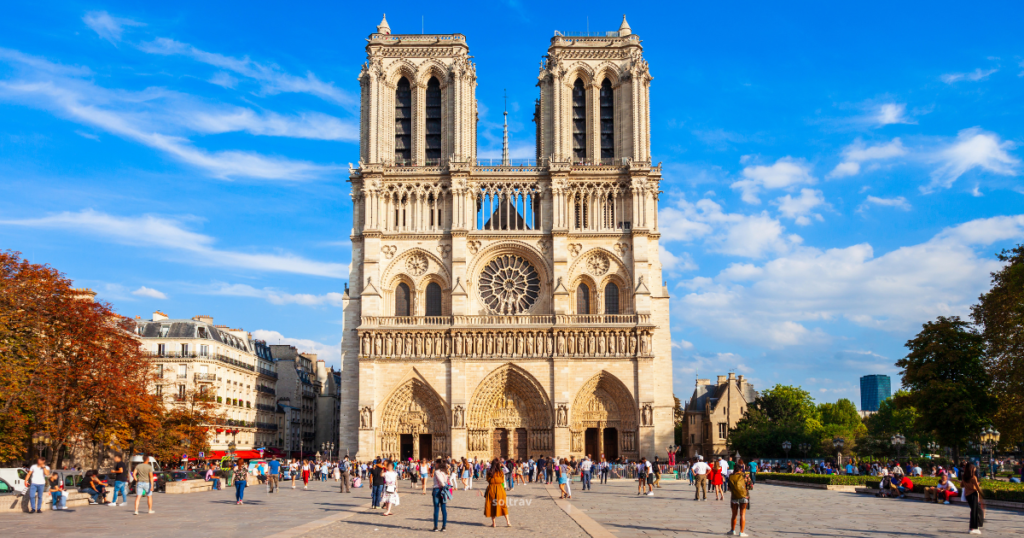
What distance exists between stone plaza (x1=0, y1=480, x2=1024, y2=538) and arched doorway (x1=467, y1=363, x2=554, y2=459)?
21.0m

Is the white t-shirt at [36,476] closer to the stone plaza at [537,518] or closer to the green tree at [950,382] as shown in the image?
the stone plaza at [537,518]

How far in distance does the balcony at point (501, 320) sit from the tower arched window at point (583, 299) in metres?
1.74

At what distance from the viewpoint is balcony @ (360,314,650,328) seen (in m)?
49.2

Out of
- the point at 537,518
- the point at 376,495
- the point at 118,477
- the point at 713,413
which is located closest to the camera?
the point at 537,518

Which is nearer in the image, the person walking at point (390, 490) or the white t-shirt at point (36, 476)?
the white t-shirt at point (36, 476)

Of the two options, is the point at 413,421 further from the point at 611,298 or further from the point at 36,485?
the point at 36,485

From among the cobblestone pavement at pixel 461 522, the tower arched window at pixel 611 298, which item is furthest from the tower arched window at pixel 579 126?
the cobblestone pavement at pixel 461 522

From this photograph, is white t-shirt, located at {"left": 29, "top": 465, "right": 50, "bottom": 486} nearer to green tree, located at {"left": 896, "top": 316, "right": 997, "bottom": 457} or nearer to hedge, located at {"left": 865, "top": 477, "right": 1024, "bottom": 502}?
hedge, located at {"left": 865, "top": 477, "right": 1024, "bottom": 502}

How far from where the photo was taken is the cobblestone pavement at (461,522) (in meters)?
16.5

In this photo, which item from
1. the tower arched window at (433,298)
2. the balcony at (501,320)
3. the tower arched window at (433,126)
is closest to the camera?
the balcony at (501,320)

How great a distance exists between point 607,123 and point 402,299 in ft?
52.9

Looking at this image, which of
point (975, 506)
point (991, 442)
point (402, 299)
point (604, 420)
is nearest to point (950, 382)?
point (991, 442)

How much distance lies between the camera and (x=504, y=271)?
51.6m

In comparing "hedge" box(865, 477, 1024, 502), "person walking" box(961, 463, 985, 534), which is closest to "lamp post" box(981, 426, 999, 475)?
"hedge" box(865, 477, 1024, 502)
